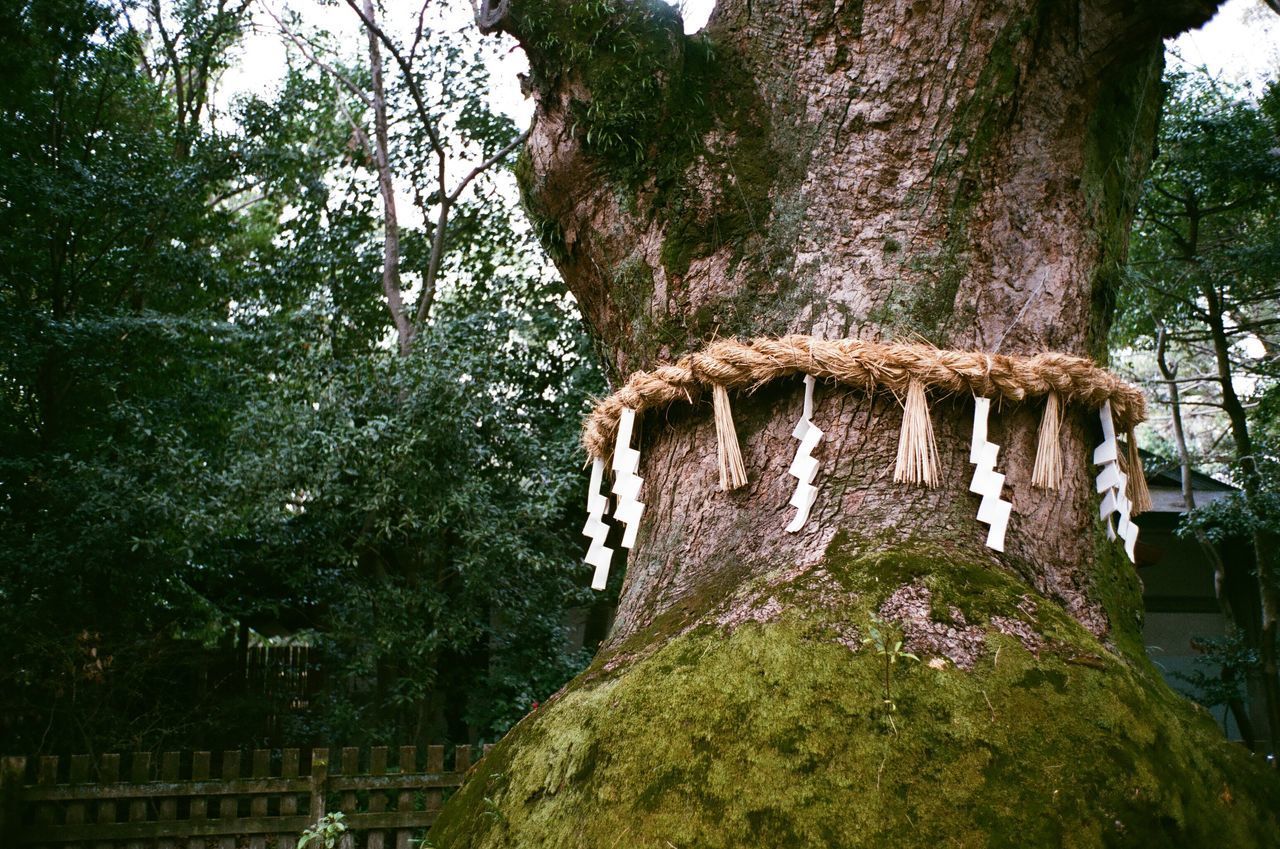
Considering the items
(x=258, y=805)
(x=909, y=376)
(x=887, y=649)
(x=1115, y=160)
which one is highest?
(x=1115, y=160)

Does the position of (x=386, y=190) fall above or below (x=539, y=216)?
above

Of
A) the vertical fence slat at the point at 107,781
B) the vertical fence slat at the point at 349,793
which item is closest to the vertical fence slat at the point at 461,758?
the vertical fence slat at the point at 349,793

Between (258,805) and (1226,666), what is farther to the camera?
(1226,666)

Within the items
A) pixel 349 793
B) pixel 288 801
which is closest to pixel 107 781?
pixel 288 801

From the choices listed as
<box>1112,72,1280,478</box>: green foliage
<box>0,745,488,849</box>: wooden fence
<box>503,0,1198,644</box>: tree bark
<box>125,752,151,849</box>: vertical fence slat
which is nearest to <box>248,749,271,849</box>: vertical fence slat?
<box>0,745,488,849</box>: wooden fence

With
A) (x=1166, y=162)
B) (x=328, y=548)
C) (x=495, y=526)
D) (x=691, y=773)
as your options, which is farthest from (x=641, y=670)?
(x=1166, y=162)

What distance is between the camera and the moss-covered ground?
1156 millimetres

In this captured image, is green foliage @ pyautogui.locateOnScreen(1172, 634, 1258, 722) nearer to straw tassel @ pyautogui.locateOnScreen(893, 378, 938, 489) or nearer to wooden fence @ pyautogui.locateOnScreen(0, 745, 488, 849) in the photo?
wooden fence @ pyautogui.locateOnScreen(0, 745, 488, 849)

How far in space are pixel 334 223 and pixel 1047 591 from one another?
8.03 m

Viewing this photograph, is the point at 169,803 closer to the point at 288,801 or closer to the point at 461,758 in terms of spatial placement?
the point at 288,801

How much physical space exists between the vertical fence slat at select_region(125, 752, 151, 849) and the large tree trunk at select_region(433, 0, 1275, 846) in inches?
151

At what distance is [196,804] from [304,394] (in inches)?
103

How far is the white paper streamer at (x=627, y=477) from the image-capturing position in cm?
179

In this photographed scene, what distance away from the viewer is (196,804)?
4559 mm
